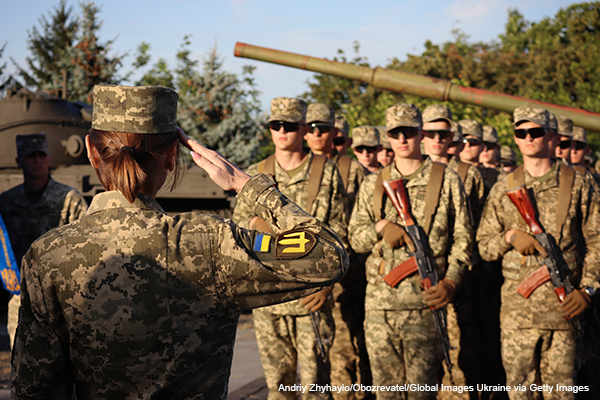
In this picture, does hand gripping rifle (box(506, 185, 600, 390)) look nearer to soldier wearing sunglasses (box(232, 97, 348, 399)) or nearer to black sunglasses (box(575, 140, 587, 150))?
soldier wearing sunglasses (box(232, 97, 348, 399))

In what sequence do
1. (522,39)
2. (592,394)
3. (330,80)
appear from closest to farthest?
(592,394)
(330,80)
(522,39)

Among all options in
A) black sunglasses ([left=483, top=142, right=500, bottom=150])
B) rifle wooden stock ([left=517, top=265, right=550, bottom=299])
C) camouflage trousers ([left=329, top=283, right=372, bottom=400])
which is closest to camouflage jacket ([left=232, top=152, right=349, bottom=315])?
camouflage trousers ([left=329, top=283, right=372, bottom=400])

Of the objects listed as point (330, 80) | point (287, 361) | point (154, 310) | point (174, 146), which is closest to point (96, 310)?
point (154, 310)

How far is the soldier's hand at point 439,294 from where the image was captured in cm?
427

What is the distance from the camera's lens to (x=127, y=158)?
70.4 inches

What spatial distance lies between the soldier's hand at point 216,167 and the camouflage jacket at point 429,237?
2.61 m

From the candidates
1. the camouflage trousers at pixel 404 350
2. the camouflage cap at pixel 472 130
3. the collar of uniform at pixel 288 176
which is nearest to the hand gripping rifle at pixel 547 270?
the camouflage trousers at pixel 404 350

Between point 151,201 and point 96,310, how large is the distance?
0.35m

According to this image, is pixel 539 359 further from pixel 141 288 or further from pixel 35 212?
Answer: pixel 35 212

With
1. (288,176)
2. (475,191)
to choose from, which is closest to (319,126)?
(288,176)

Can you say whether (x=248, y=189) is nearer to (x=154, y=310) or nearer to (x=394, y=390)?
(x=154, y=310)

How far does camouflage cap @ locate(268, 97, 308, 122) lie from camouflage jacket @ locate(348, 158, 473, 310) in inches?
35.0

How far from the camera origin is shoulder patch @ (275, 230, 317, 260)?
1.75 metres

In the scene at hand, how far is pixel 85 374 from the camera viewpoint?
6.00 feet
